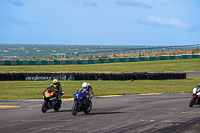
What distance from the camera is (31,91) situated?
24828 mm

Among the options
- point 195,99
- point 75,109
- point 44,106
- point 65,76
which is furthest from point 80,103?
point 65,76

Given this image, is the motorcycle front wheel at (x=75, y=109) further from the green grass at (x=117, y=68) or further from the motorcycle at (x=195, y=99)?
the green grass at (x=117, y=68)

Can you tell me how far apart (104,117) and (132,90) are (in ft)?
40.6

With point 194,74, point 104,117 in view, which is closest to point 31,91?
point 104,117

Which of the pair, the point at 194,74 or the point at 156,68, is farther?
the point at 156,68

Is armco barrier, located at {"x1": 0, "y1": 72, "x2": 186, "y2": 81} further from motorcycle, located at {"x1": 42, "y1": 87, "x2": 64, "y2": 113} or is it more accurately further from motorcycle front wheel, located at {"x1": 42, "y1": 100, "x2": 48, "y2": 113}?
motorcycle front wheel, located at {"x1": 42, "y1": 100, "x2": 48, "y2": 113}

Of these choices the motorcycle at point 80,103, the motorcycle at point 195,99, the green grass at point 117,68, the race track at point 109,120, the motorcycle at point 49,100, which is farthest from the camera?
the green grass at point 117,68

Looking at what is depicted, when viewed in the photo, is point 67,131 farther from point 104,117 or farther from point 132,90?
point 132,90

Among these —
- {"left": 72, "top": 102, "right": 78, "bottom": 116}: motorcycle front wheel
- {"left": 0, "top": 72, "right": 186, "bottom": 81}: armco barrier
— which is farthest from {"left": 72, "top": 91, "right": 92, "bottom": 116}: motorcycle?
{"left": 0, "top": 72, "right": 186, "bottom": 81}: armco barrier

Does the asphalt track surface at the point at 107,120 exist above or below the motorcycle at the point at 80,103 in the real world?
below

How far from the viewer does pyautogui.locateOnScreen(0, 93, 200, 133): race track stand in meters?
11.1

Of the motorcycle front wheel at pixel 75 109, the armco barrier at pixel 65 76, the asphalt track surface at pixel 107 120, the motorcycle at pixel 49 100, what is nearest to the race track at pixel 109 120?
the asphalt track surface at pixel 107 120

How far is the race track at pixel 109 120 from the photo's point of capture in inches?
436

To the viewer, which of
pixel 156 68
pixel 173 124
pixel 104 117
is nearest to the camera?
pixel 173 124
